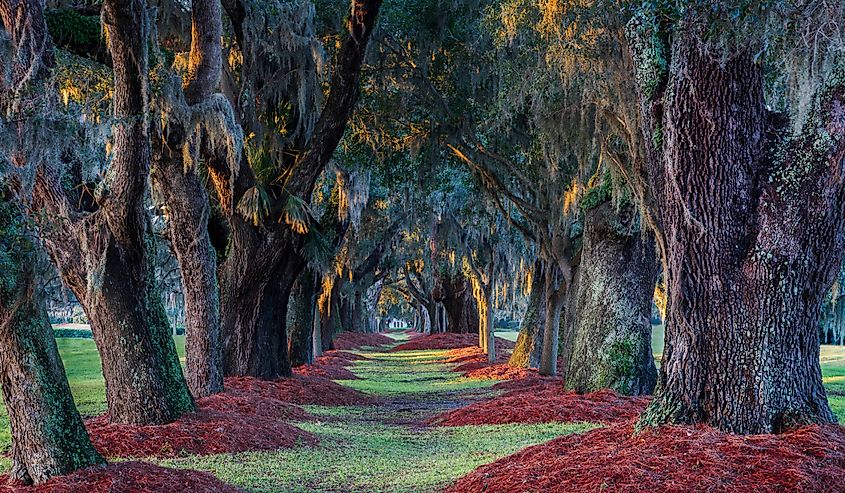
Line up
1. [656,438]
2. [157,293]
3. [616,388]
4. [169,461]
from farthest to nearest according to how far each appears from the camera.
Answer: [616,388] → [157,293] → [169,461] → [656,438]

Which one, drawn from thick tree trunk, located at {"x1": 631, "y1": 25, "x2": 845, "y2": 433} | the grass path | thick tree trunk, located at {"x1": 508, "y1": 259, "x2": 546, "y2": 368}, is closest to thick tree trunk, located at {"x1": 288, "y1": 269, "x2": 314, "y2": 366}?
the grass path

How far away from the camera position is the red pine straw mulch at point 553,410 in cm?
1055

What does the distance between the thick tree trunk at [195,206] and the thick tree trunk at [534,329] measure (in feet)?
35.2

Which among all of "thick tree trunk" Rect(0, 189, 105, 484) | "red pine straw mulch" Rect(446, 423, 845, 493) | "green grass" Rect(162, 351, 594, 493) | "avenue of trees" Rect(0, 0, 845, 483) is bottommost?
"green grass" Rect(162, 351, 594, 493)

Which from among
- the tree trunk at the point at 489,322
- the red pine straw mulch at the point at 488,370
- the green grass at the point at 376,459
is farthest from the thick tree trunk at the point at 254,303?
the tree trunk at the point at 489,322

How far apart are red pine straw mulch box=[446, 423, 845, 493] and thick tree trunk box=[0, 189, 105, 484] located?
3.01m

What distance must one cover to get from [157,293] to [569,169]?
9.55 m

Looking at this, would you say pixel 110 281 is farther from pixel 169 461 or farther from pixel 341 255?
pixel 341 255

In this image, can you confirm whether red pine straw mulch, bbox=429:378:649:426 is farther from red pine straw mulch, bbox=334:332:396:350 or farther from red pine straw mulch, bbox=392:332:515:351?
red pine straw mulch, bbox=334:332:396:350

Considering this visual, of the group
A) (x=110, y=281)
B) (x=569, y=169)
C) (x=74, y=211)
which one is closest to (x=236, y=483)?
(x=110, y=281)

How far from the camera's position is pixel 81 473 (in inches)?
229

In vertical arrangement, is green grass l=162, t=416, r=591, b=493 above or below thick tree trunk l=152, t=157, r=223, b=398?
below

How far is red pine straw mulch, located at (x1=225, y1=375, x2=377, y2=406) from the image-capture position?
1385cm

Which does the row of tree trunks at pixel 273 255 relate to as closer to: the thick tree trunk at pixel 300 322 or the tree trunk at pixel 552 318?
the thick tree trunk at pixel 300 322
